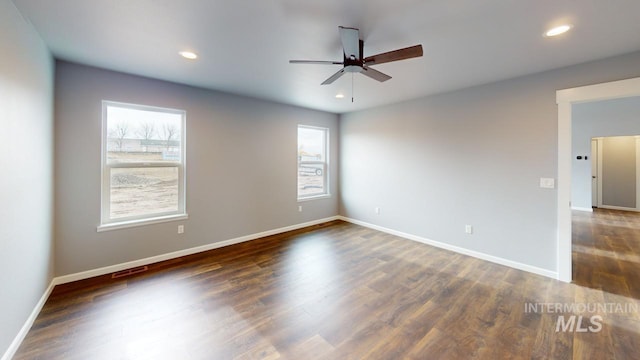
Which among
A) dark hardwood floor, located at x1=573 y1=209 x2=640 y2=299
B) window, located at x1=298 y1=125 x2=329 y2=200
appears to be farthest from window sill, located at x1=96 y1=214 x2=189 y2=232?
dark hardwood floor, located at x1=573 y1=209 x2=640 y2=299

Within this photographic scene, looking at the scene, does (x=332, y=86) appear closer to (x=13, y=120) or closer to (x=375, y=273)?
(x=375, y=273)

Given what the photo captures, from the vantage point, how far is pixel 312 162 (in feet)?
17.7

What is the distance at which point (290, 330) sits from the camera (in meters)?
2.00

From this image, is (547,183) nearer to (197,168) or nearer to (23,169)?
(197,168)

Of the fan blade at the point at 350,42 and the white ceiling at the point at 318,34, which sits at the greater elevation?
the white ceiling at the point at 318,34

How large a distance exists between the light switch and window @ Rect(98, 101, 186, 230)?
4888mm

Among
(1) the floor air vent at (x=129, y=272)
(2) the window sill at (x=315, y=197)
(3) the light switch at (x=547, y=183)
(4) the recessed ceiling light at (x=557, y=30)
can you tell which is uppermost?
(4) the recessed ceiling light at (x=557, y=30)

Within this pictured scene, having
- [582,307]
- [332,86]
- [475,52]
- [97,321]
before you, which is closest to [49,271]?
[97,321]

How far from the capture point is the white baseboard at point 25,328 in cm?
169

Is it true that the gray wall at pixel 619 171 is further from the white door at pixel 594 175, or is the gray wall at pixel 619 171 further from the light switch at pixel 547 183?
the light switch at pixel 547 183

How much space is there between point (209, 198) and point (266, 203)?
105 cm

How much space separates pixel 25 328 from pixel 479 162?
17.1ft

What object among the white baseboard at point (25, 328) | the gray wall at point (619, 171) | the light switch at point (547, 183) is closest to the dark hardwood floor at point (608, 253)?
the light switch at point (547, 183)

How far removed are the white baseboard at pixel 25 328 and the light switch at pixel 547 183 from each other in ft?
17.2
